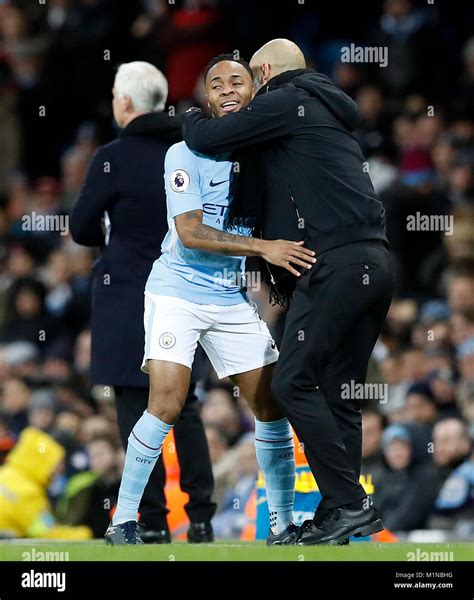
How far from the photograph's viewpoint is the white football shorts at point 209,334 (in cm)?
604

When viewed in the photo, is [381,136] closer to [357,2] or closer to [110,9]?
[357,2]

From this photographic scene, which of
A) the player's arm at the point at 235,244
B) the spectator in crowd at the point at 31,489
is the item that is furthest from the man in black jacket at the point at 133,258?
the spectator in crowd at the point at 31,489

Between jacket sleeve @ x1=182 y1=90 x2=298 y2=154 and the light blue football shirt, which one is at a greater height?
jacket sleeve @ x1=182 y1=90 x2=298 y2=154

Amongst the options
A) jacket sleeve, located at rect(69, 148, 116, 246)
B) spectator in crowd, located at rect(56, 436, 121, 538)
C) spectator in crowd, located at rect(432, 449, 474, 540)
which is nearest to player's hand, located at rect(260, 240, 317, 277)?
jacket sleeve, located at rect(69, 148, 116, 246)

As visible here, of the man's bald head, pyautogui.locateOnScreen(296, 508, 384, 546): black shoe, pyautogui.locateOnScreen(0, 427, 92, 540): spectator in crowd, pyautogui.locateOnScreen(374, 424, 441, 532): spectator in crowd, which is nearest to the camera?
pyautogui.locateOnScreen(296, 508, 384, 546): black shoe

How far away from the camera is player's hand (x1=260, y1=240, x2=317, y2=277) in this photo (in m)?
5.80

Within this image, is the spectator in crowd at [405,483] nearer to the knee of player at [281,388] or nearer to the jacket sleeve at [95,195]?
the jacket sleeve at [95,195]

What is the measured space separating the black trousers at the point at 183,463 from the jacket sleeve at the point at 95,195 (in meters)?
0.79

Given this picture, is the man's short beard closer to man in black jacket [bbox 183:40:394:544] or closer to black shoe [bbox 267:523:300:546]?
man in black jacket [bbox 183:40:394:544]

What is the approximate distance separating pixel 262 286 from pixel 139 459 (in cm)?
528

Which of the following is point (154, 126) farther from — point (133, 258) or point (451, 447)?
point (451, 447)

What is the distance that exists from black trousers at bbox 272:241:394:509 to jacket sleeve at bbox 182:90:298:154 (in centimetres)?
53

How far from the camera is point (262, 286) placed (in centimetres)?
1127
